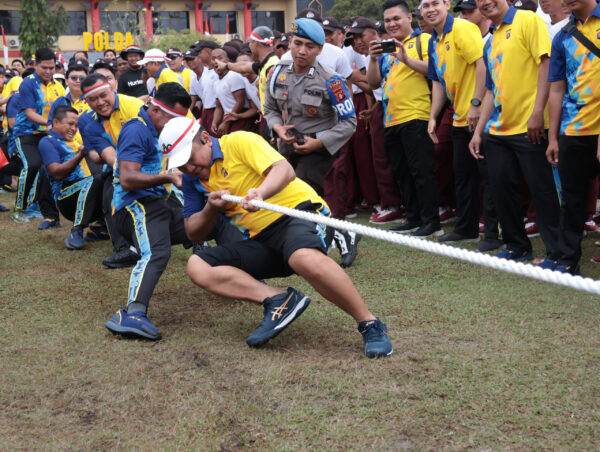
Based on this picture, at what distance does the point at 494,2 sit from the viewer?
4867 mm

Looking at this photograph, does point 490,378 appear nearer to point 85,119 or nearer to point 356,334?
point 356,334

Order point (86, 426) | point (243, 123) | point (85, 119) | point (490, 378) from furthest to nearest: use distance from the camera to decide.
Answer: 1. point (243, 123)
2. point (85, 119)
3. point (490, 378)
4. point (86, 426)

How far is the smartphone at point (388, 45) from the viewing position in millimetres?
5844

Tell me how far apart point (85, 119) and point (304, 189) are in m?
2.89

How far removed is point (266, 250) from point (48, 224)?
4.97m

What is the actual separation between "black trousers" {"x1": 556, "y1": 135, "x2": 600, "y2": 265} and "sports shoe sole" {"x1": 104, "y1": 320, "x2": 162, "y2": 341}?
110 inches

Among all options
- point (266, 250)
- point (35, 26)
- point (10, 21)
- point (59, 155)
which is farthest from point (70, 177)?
point (10, 21)

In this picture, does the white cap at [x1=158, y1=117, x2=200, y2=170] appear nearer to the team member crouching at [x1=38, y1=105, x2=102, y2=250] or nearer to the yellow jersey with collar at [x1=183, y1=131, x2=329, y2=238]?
the yellow jersey with collar at [x1=183, y1=131, x2=329, y2=238]

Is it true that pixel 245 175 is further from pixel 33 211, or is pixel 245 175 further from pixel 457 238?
pixel 33 211

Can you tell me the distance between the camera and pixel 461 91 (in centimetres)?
572

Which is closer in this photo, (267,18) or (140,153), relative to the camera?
(140,153)

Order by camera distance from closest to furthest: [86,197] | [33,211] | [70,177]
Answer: [86,197], [70,177], [33,211]

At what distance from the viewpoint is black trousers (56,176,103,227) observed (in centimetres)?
671

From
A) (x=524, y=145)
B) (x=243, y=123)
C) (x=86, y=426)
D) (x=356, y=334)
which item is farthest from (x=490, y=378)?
(x=243, y=123)
